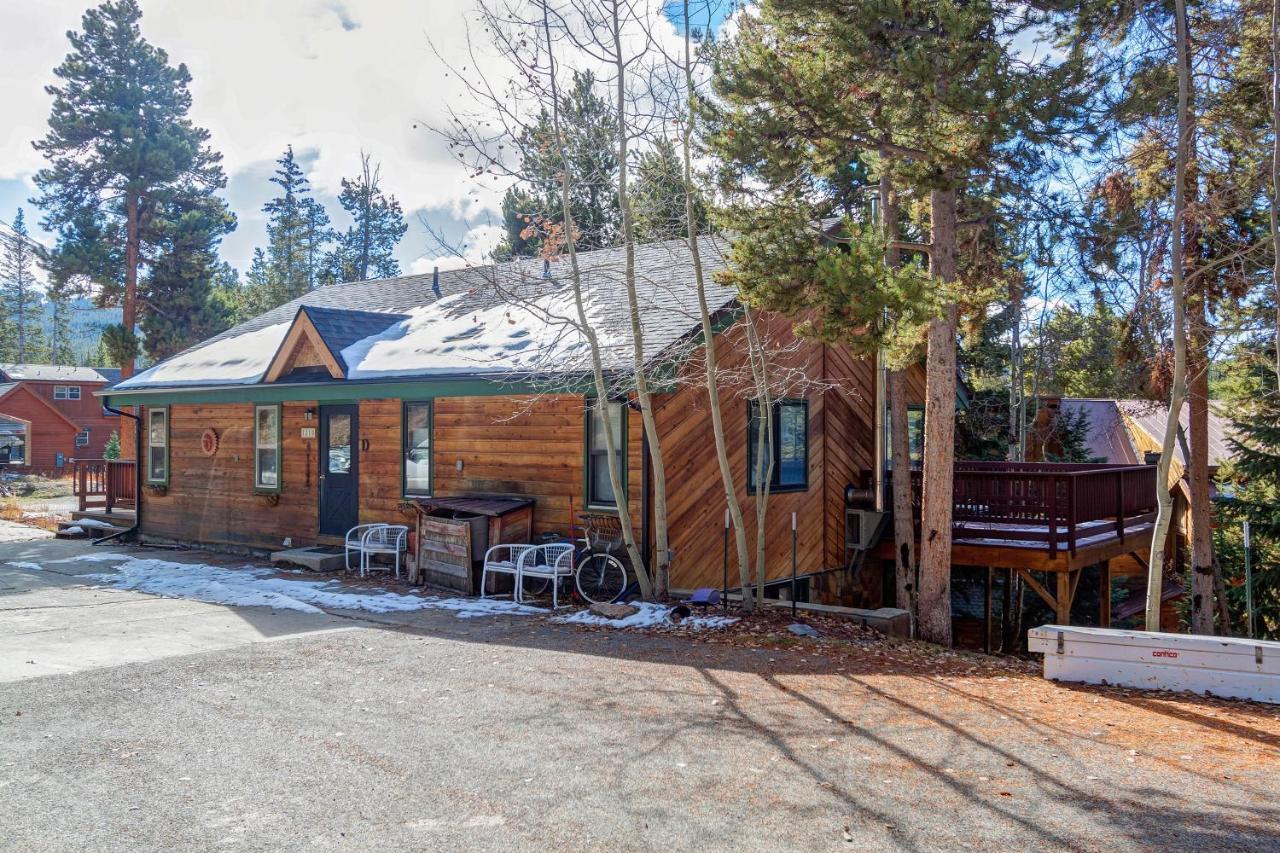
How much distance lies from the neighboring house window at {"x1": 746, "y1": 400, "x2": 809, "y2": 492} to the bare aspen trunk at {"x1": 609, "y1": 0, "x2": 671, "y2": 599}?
2.17 metres

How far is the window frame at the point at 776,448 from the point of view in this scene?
38.3 ft

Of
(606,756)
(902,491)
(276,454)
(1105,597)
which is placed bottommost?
(1105,597)

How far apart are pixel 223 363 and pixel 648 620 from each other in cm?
990

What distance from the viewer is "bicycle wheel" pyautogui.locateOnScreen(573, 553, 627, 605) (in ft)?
32.9

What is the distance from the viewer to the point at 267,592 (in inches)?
413

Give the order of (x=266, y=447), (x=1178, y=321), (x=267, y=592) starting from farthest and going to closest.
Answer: (x=266, y=447) → (x=267, y=592) → (x=1178, y=321)

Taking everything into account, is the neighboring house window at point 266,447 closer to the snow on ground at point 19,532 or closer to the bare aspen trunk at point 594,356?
the snow on ground at point 19,532

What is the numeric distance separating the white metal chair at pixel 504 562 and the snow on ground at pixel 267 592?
271 millimetres

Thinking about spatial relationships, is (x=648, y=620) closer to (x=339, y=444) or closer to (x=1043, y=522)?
(x=1043, y=522)

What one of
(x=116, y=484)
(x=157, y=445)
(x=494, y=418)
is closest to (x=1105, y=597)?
(x=494, y=418)

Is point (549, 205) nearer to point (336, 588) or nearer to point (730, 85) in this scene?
point (730, 85)

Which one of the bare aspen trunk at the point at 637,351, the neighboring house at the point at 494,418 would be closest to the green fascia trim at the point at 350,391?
the neighboring house at the point at 494,418

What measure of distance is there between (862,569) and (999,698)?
291 inches

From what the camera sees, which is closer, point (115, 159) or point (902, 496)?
point (902, 496)
